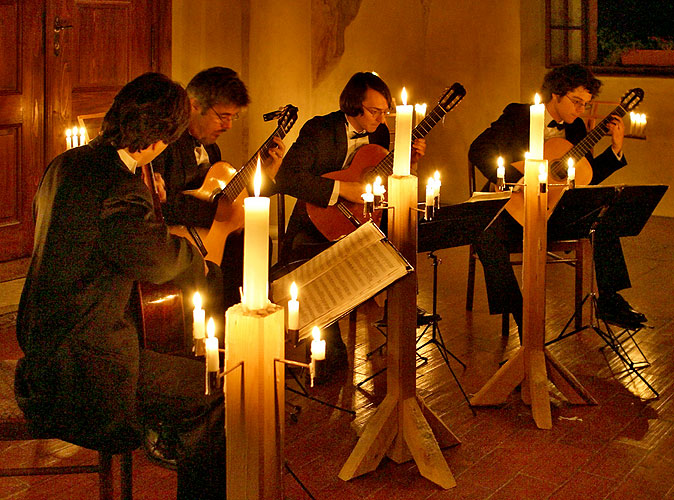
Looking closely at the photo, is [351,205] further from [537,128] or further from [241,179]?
[537,128]

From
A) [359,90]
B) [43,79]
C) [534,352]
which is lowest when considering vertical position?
[534,352]

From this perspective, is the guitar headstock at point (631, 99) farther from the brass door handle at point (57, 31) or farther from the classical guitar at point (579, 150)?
the brass door handle at point (57, 31)

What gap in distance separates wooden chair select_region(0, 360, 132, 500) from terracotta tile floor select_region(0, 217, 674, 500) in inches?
13.5

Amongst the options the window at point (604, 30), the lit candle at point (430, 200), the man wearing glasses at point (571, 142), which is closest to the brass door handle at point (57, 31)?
the man wearing glasses at point (571, 142)

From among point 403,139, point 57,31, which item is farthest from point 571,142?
point 57,31

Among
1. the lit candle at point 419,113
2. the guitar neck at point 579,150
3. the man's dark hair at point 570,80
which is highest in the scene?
the man's dark hair at point 570,80

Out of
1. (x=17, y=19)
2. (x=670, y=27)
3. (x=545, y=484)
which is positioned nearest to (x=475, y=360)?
(x=545, y=484)

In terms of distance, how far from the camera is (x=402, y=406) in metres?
2.99

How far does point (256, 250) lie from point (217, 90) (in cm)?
196

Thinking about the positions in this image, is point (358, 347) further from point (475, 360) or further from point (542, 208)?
point (542, 208)

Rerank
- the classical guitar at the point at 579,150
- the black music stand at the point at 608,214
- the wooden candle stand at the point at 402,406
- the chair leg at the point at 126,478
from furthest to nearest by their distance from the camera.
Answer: the classical guitar at the point at 579,150
the black music stand at the point at 608,214
the wooden candle stand at the point at 402,406
the chair leg at the point at 126,478

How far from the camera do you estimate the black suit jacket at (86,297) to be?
228cm

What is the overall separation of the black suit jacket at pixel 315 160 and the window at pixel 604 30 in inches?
168

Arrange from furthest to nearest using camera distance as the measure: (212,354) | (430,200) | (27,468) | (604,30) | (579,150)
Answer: (604,30) → (579,150) → (430,200) → (27,468) → (212,354)
